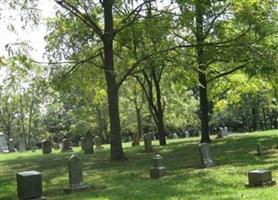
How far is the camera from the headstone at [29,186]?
11.6 m

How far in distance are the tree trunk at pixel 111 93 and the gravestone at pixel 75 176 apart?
23.9 feet

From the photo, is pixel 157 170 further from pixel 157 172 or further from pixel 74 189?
pixel 74 189

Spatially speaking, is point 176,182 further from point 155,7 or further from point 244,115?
point 244,115

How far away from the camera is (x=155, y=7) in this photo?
22.1m

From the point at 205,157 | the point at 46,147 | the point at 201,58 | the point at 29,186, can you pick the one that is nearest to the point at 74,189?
the point at 29,186

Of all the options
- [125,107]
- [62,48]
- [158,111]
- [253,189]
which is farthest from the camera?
[125,107]

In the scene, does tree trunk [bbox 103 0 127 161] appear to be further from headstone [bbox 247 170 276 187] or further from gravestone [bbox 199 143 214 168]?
headstone [bbox 247 170 276 187]

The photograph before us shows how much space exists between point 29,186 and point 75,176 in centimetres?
196

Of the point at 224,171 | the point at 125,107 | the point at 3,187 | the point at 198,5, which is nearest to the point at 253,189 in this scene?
the point at 224,171

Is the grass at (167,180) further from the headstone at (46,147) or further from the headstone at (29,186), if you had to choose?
the headstone at (46,147)

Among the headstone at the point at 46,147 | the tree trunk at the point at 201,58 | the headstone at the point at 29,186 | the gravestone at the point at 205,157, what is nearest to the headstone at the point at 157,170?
the gravestone at the point at 205,157

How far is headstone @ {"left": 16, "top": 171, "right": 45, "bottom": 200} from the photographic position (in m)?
11.6

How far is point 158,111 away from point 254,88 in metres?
6.74

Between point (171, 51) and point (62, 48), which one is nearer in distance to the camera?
point (171, 51)
